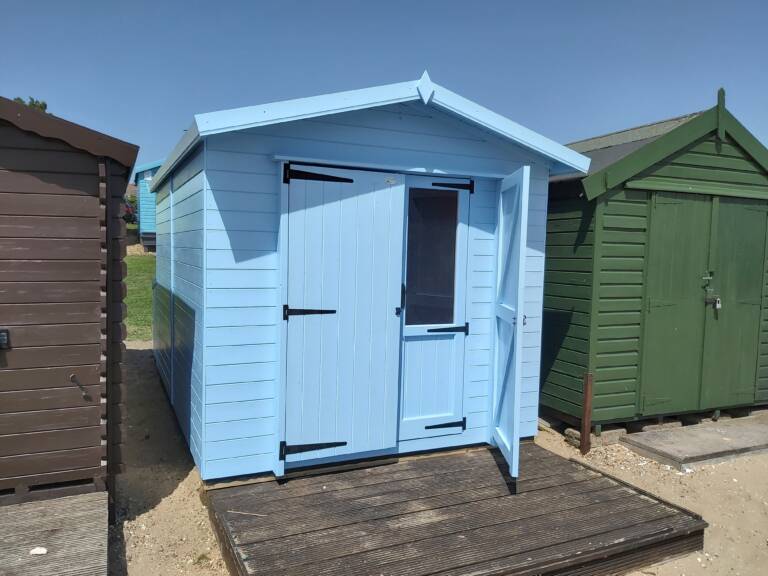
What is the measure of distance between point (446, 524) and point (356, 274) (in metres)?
1.66

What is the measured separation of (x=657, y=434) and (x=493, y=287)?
233cm

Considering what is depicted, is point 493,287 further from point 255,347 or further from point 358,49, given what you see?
point 358,49

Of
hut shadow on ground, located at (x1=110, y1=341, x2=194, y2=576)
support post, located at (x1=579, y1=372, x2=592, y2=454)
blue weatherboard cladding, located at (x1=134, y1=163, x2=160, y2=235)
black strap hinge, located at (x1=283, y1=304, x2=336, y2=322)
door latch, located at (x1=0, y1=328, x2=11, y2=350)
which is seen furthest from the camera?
blue weatherboard cladding, located at (x1=134, y1=163, x2=160, y2=235)

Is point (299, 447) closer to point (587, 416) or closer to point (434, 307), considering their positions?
point (434, 307)

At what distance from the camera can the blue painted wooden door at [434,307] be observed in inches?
164

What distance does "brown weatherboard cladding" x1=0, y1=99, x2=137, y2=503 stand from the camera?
3.08m

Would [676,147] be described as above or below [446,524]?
above

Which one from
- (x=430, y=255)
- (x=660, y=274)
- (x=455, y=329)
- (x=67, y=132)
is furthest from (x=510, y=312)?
(x=67, y=132)

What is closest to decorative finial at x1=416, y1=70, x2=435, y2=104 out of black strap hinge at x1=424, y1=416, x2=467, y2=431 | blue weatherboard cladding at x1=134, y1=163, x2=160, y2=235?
black strap hinge at x1=424, y1=416, x2=467, y2=431

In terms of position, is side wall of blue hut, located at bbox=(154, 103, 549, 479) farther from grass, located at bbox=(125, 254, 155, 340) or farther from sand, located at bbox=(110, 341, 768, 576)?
grass, located at bbox=(125, 254, 155, 340)

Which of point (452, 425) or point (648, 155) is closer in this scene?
point (452, 425)

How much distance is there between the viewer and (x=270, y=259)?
3.70 m

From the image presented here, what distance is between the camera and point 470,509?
3.48 meters

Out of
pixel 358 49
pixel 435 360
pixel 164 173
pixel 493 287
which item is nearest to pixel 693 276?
pixel 493 287
